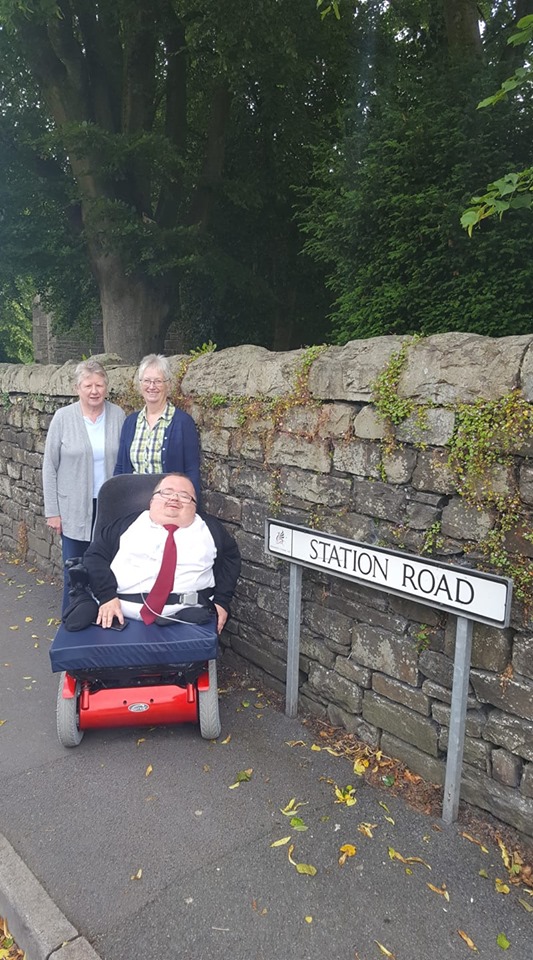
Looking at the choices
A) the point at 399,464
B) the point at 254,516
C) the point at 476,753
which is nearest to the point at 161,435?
the point at 254,516

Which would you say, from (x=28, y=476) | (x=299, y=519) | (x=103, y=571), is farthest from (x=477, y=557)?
(x=28, y=476)

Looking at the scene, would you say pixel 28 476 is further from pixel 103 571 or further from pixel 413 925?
pixel 413 925

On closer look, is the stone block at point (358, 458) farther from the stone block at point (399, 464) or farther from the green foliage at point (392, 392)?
the green foliage at point (392, 392)

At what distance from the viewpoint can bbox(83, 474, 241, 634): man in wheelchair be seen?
3.57m

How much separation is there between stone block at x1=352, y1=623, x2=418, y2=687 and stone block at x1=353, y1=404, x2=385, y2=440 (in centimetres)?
99

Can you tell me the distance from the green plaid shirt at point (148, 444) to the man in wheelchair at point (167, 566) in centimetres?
47

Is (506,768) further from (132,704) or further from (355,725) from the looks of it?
(132,704)

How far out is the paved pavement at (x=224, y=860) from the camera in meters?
2.35

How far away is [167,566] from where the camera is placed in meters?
3.60

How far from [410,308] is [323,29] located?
5.99 m

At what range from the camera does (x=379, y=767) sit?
333 cm

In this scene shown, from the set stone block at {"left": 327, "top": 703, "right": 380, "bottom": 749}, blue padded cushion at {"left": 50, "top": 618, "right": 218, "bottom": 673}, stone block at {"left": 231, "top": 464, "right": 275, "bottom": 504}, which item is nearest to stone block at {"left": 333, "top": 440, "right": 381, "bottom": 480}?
stone block at {"left": 231, "top": 464, "right": 275, "bottom": 504}

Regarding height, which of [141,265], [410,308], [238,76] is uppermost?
[238,76]

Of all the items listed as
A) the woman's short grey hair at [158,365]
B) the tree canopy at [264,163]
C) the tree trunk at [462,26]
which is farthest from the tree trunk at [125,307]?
the woman's short grey hair at [158,365]
